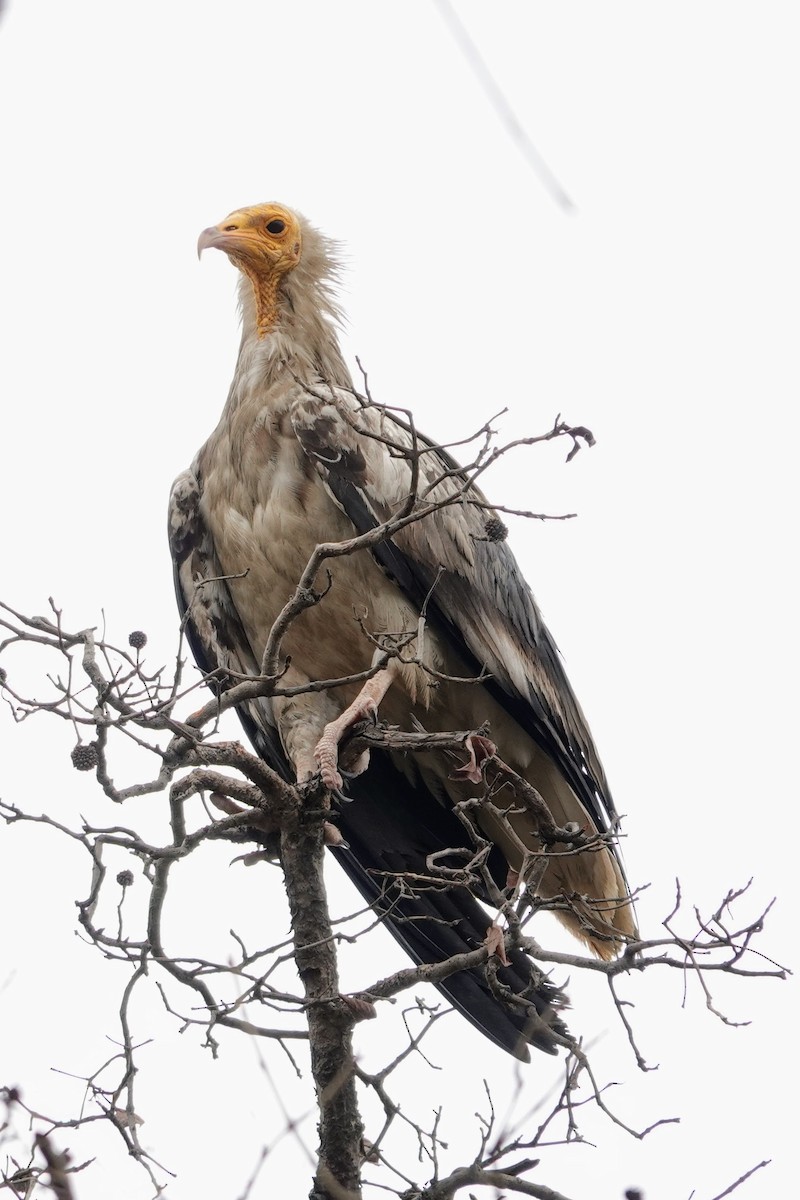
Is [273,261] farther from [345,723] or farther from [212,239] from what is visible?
[345,723]

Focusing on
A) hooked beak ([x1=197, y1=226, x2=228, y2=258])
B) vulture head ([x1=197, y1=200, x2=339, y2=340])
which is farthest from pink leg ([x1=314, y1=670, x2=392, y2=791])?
hooked beak ([x1=197, y1=226, x2=228, y2=258])

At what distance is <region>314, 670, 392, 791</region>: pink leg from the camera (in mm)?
4751

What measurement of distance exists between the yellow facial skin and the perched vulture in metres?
0.41

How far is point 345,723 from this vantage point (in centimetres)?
513

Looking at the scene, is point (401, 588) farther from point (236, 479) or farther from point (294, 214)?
point (294, 214)

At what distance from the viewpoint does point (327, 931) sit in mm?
4586

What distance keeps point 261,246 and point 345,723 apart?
291cm

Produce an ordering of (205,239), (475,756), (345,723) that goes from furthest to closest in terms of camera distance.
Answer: (205,239)
(345,723)
(475,756)

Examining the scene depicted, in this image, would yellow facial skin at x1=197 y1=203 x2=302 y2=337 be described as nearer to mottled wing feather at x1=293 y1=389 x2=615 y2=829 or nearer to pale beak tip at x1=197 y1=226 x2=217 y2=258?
pale beak tip at x1=197 y1=226 x2=217 y2=258

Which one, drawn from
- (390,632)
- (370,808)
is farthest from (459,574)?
(370,808)

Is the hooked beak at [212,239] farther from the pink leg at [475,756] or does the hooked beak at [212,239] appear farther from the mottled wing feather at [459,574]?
the pink leg at [475,756]

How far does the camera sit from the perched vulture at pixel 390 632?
5.77 meters

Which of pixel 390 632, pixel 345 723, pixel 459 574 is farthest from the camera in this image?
pixel 459 574

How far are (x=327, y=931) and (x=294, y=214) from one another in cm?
407
